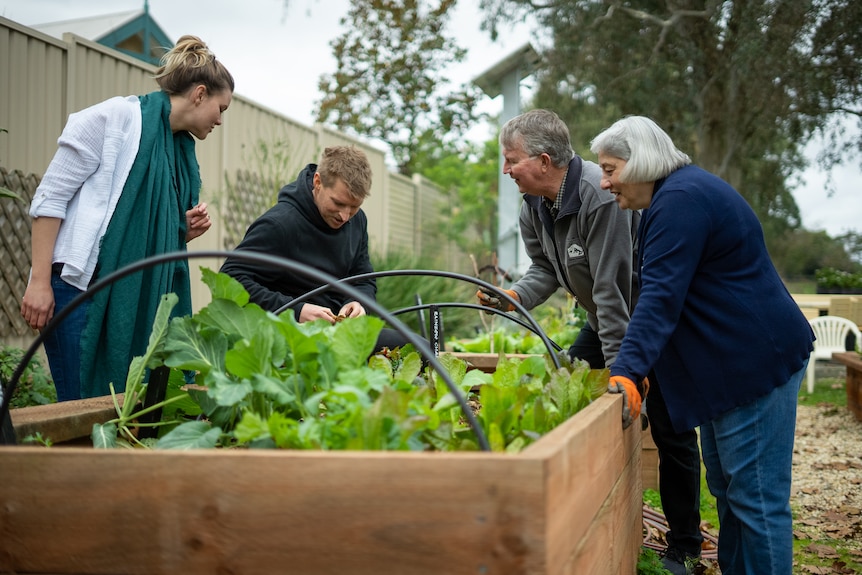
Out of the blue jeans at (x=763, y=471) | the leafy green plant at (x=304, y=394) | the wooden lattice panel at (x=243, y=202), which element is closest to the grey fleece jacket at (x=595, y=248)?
the blue jeans at (x=763, y=471)

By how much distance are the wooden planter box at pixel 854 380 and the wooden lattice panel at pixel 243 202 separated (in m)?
5.21

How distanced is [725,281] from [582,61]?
11681 mm

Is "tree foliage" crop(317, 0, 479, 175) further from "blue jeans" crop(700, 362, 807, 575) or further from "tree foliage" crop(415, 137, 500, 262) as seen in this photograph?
"blue jeans" crop(700, 362, 807, 575)

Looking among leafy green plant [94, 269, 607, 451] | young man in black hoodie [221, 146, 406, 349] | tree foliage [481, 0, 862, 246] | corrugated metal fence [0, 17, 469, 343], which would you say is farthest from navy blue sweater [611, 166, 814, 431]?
tree foliage [481, 0, 862, 246]

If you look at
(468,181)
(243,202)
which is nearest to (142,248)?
(243,202)

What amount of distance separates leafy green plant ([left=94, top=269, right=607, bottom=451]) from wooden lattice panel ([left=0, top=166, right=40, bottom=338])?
4096 millimetres

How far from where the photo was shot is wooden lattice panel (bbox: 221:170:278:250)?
7965 millimetres

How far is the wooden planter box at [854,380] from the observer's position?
6.55 m

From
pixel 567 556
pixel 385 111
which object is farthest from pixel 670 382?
pixel 385 111

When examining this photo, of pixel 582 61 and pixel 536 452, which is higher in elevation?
pixel 582 61

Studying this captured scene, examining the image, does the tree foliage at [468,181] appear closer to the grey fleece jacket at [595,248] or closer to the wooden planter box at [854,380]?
the wooden planter box at [854,380]

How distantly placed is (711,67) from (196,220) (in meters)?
11.5

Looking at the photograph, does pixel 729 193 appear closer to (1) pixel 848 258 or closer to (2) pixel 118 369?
(2) pixel 118 369

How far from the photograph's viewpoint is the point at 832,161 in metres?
12.3
